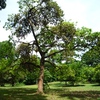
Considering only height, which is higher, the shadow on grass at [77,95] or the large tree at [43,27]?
the large tree at [43,27]

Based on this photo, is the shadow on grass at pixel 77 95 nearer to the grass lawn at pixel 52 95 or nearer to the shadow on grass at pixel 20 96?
the grass lawn at pixel 52 95

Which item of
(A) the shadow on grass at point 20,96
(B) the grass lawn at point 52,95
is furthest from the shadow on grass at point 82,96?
(A) the shadow on grass at point 20,96

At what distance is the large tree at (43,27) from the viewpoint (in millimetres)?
29172

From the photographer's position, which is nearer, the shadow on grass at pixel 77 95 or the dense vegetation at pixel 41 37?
the shadow on grass at pixel 77 95

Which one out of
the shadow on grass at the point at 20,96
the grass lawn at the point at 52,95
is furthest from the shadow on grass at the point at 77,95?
the shadow on grass at the point at 20,96

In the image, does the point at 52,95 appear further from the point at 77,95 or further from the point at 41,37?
the point at 41,37

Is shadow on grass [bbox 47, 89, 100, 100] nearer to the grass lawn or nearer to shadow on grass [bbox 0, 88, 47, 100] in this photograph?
the grass lawn

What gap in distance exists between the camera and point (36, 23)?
3028cm

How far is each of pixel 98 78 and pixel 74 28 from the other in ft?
106

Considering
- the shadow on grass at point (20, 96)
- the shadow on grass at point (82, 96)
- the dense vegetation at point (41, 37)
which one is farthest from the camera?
the dense vegetation at point (41, 37)

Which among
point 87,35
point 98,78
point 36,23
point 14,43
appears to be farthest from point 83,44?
point 98,78

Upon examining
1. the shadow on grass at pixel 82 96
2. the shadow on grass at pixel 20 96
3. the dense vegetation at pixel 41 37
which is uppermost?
the dense vegetation at pixel 41 37

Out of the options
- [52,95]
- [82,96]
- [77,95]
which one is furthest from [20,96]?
[82,96]

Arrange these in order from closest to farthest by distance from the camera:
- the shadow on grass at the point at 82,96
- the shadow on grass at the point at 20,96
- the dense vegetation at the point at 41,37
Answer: the shadow on grass at the point at 20,96 → the shadow on grass at the point at 82,96 → the dense vegetation at the point at 41,37
